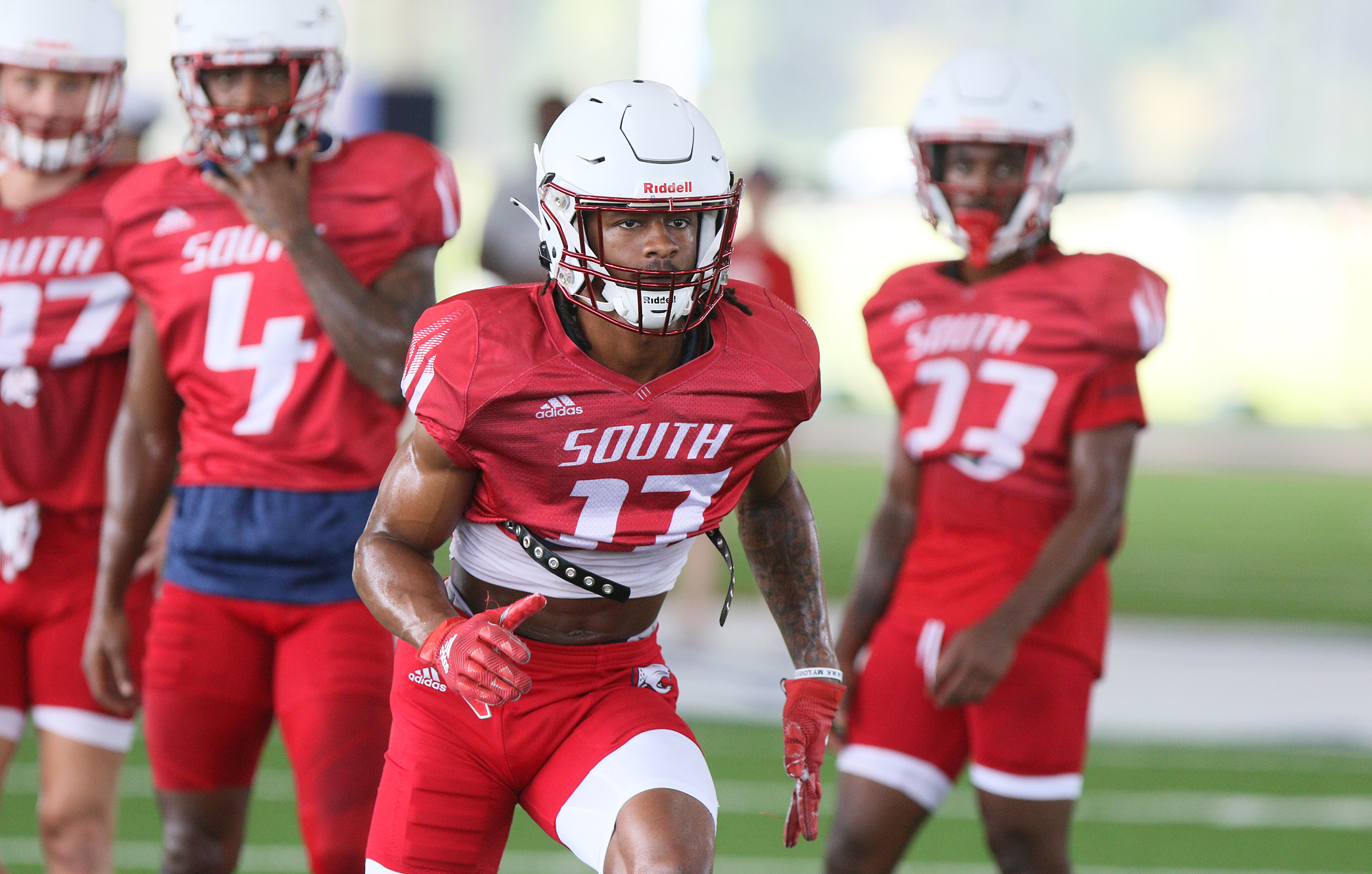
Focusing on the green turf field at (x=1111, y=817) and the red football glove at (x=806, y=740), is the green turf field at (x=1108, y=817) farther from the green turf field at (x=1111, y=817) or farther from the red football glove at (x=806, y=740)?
the red football glove at (x=806, y=740)

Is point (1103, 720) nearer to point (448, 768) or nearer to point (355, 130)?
point (448, 768)

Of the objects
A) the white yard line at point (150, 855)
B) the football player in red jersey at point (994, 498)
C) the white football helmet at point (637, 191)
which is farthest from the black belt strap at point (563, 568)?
the white yard line at point (150, 855)

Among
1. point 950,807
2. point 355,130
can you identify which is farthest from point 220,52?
point 355,130

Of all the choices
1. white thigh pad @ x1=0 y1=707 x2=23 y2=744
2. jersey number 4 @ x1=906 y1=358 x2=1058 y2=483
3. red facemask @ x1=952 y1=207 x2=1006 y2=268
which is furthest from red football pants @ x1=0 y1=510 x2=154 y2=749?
red facemask @ x1=952 y1=207 x2=1006 y2=268

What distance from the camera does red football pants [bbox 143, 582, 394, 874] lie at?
305 centimetres

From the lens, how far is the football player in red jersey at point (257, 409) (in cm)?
313

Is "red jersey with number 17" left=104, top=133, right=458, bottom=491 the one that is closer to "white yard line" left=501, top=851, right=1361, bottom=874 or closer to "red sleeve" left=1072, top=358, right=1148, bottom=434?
"red sleeve" left=1072, top=358, right=1148, bottom=434

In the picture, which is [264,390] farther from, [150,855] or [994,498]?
[150,855]

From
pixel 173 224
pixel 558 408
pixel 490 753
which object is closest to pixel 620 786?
pixel 490 753

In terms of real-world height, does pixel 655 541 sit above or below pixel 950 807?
above

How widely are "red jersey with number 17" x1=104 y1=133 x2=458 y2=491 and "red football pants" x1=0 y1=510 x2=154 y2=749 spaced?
1.24ft

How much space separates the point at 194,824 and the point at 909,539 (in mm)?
1551

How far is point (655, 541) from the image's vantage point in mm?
2609

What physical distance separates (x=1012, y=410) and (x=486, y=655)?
4.98ft
